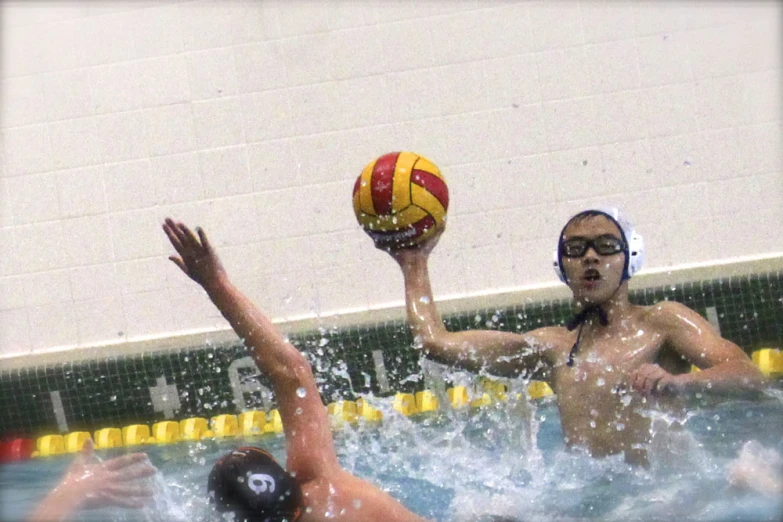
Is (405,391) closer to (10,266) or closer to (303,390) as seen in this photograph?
(10,266)

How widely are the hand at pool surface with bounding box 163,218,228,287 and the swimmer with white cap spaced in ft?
2.40

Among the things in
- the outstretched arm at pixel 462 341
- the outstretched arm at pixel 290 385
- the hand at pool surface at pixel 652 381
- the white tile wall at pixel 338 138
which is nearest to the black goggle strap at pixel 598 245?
the outstretched arm at pixel 462 341

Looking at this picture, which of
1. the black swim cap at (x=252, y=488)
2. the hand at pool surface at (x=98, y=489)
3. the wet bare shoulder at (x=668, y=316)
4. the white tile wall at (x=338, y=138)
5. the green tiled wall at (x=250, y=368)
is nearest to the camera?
the hand at pool surface at (x=98, y=489)

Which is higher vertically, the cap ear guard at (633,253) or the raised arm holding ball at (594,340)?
the cap ear guard at (633,253)

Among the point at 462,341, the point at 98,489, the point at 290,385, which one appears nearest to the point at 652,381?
the point at 462,341

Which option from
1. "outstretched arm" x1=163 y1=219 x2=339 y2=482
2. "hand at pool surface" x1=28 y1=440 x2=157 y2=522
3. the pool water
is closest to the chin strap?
the pool water

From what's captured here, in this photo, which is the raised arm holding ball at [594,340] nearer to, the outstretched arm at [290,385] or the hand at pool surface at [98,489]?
the outstretched arm at [290,385]

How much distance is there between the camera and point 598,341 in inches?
132

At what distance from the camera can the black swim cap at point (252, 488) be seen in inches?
105

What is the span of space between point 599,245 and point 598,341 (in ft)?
1.02

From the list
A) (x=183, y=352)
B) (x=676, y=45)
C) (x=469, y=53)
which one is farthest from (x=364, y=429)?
(x=676, y=45)

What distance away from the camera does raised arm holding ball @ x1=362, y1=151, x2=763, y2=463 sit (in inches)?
127

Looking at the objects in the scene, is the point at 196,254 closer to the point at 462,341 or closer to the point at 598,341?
the point at 462,341

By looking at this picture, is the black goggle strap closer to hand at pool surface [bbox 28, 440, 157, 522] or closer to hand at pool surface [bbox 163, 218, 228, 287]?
hand at pool surface [bbox 163, 218, 228, 287]
